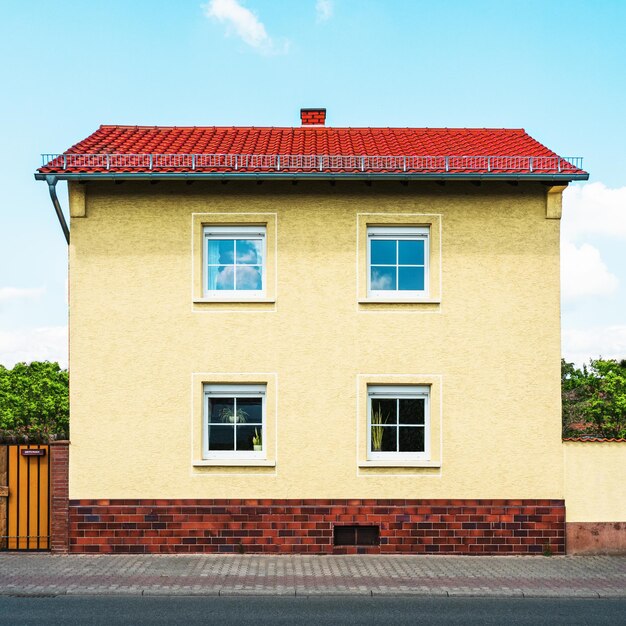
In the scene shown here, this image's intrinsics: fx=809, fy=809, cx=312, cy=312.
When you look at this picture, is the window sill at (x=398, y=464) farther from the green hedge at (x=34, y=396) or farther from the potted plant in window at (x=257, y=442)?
the green hedge at (x=34, y=396)

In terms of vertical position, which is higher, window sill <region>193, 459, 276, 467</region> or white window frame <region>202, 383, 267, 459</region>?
white window frame <region>202, 383, 267, 459</region>

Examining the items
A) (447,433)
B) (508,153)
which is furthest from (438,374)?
(508,153)

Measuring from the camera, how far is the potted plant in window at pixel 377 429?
525 inches

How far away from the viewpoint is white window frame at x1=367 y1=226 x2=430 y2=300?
44.3 feet

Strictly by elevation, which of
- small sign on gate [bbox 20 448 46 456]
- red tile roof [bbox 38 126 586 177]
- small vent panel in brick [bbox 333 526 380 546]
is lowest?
small vent panel in brick [bbox 333 526 380 546]

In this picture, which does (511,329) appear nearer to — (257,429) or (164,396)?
(257,429)

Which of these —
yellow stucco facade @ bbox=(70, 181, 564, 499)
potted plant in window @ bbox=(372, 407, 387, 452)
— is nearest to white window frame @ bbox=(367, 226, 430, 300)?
yellow stucco facade @ bbox=(70, 181, 564, 499)

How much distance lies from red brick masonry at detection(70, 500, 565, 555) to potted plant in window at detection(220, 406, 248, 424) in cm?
131

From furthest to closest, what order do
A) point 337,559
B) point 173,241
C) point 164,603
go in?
point 173,241
point 337,559
point 164,603

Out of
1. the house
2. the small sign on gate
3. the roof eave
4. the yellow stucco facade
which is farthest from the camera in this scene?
the small sign on gate

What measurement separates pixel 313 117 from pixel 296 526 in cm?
920

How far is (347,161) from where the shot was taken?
13.4 m

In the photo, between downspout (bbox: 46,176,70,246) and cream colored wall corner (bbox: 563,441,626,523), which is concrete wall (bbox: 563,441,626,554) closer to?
cream colored wall corner (bbox: 563,441,626,523)

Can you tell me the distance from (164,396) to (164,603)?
156 inches
